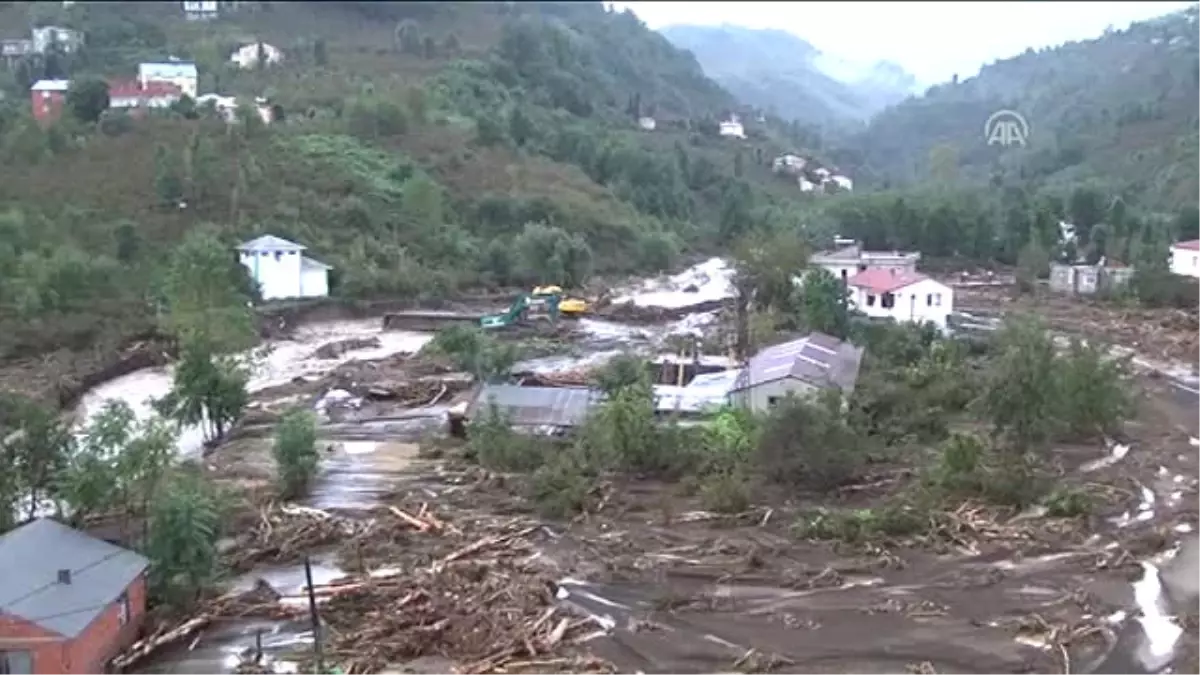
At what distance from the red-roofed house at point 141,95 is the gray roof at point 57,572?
3519 centimetres

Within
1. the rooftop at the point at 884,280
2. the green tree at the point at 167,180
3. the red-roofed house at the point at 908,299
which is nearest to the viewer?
the red-roofed house at the point at 908,299

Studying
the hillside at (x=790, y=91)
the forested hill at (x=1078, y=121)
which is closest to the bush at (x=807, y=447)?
the forested hill at (x=1078, y=121)

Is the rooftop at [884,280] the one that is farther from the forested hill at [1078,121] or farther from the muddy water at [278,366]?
the forested hill at [1078,121]

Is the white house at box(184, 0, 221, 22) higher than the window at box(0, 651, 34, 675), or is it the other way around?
the white house at box(184, 0, 221, 22)

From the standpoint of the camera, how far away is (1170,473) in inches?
789

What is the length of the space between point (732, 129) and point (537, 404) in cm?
6010

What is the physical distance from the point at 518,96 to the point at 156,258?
30095 mm

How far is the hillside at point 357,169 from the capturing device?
121 feet

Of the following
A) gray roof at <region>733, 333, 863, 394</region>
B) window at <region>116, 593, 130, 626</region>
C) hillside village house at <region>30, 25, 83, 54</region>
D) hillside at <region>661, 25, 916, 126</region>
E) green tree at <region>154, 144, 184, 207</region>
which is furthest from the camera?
hillside at <region>661, 25, 916, 126</region>

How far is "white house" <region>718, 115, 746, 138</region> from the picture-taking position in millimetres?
79125

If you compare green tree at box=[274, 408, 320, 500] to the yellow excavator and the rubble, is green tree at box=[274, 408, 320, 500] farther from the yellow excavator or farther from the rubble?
the yellow excavator

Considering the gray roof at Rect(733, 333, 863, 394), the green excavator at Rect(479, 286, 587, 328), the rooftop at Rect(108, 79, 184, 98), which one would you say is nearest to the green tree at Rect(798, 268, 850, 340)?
the gray roof at Rect(733, 333, 863, 394)

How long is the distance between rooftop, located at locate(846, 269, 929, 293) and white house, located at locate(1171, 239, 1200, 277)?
35.3 ft

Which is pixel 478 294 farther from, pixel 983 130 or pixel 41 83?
pixel 983 130
